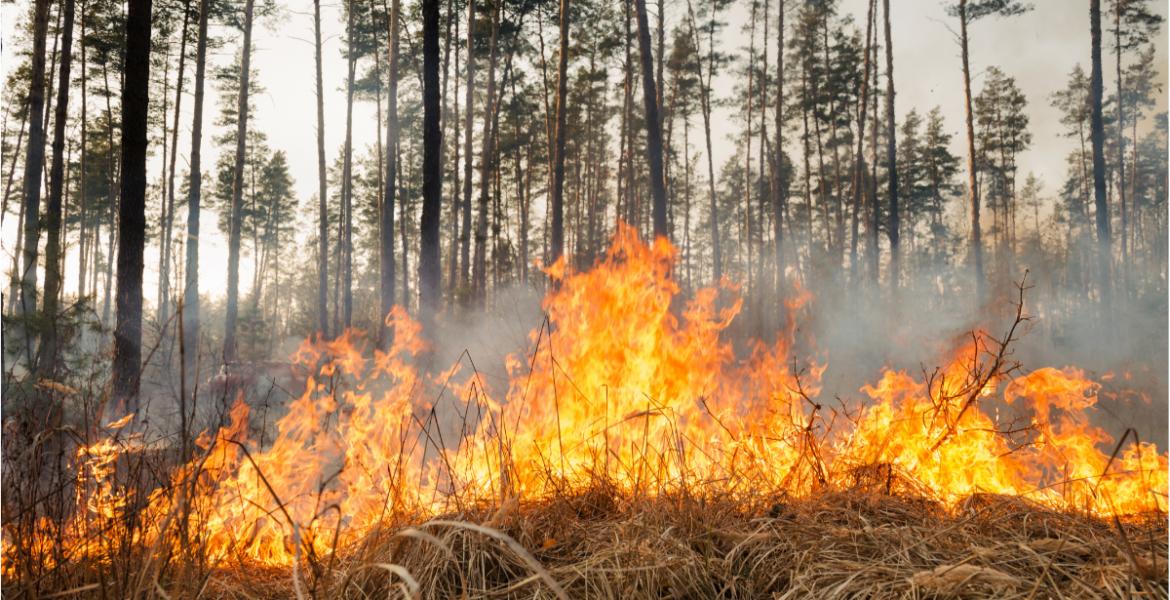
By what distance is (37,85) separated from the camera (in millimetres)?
7516

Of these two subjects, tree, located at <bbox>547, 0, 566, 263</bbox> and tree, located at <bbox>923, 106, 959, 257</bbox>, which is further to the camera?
tree, located at <bbox>923, 106, 959, 257</bbox>

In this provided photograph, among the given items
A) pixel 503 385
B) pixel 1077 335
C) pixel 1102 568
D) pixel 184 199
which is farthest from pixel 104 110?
pixel 1077 335

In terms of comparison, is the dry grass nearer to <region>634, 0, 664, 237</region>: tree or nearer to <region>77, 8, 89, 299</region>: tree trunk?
<region>634, 0, 664, 237</region>: tree

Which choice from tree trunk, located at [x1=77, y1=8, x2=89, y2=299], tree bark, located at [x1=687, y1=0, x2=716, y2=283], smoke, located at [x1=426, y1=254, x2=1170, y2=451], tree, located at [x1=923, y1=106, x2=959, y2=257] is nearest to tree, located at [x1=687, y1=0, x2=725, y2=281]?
tree bark, located at [x1=687, y1=0, x2=716, y2=283]

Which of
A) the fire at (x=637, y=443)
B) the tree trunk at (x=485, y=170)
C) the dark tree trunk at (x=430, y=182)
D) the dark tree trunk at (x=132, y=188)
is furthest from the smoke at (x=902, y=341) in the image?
the dark tree trunk at (x=132, y=188)

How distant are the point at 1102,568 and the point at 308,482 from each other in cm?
402

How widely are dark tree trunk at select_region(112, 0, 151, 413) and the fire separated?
3.18m

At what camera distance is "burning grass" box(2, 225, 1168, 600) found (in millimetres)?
1849

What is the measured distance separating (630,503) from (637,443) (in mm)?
846

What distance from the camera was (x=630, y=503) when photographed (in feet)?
8.52

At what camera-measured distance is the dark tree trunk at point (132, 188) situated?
19.9 feet

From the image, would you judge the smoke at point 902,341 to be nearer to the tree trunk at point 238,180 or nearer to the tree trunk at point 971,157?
the tree trunk at point 971,157

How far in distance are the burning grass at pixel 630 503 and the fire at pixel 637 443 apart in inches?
0.9

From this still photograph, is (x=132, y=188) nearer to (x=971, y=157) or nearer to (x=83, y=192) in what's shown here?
(x=83, y=192)
